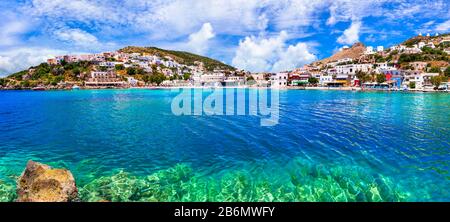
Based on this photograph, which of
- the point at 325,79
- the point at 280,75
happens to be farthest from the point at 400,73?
the point at 280,75

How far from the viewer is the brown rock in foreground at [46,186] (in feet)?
27.4

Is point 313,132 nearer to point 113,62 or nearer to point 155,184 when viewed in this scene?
point 155,184

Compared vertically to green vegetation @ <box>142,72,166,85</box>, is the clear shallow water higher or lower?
lower

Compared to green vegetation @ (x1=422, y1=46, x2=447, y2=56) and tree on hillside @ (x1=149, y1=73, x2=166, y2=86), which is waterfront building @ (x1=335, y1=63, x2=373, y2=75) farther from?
tree on hillside @ (x1=149, y1=73, x2=166, y2=86)

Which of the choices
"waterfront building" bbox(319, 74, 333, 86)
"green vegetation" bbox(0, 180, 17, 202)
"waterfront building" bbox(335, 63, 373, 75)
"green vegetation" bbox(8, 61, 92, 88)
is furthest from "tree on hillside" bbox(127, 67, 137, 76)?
"green vegetation" bbox(0, 180, 17, 202)

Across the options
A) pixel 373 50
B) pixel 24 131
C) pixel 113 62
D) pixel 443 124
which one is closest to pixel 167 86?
pixel 113 62

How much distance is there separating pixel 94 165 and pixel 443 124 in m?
30.9

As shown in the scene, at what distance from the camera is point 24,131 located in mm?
22656

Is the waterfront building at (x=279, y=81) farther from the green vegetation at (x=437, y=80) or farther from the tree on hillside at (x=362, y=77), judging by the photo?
the green vegetation at (x=437, y=80)

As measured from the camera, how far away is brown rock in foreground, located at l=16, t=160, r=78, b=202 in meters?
8.35

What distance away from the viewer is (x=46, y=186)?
335 inches

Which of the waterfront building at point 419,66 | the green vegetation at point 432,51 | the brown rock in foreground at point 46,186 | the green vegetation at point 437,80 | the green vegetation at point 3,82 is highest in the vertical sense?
the green vegetation at point 432,51

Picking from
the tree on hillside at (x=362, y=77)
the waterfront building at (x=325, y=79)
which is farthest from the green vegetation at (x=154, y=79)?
the tree on hillside at (x=362, y=77)

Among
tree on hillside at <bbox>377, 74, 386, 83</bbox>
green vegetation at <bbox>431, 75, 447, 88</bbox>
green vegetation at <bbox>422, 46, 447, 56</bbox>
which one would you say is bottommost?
green vegetation at <bbox>431, 75, 447, 88</bbox>
